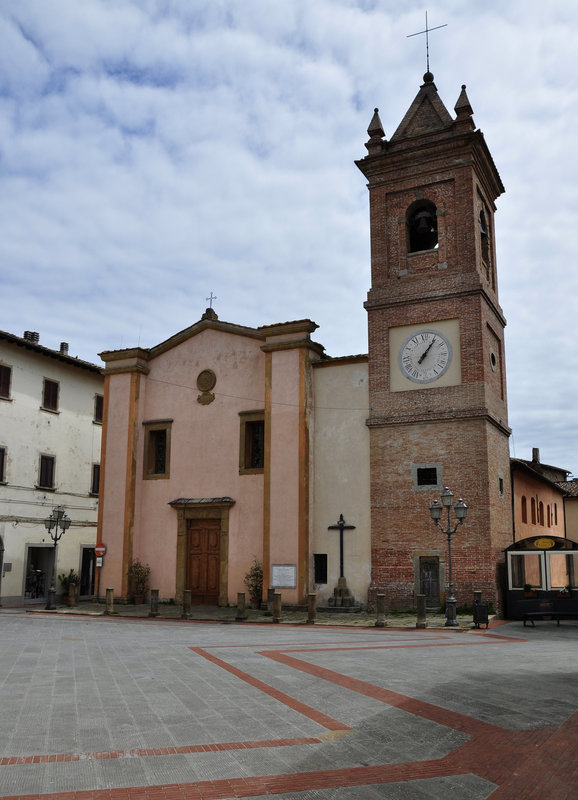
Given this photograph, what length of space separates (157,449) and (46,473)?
5904mm

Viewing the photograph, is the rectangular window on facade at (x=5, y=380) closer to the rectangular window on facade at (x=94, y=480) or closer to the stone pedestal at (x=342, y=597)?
the rectangular window on facade at (x=94, y=480)

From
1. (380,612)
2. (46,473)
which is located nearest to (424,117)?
(380,612)

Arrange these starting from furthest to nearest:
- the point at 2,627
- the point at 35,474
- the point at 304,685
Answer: the point at 35,474, the point at 2,627, the point at 304,685

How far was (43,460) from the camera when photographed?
27.6m

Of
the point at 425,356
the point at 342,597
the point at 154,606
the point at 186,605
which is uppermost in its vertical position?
the point at 425,356

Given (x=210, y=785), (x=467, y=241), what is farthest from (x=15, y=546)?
(x=210, y=785)

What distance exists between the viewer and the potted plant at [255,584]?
69.2 feet

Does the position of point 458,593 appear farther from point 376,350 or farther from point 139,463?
point 139,463

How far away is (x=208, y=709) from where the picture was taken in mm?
7539

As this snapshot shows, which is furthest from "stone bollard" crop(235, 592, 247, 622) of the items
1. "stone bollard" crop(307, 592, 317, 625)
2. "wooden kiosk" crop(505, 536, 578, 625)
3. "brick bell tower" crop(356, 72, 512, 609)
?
"wooden kiosk" crop(505, 536, 578, 625)

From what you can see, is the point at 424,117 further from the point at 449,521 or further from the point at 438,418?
the point at 449,521

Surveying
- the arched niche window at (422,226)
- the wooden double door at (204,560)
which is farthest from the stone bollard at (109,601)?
the arched niche window at (422,226)

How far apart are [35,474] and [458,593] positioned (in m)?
16.7

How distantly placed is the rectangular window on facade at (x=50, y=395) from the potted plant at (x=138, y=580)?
27.2ft
